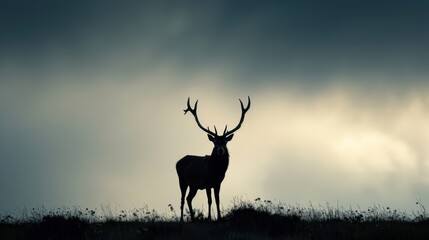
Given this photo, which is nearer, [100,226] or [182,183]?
[100,226]

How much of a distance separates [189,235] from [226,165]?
18.5ft

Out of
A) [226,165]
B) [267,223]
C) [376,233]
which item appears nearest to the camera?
[376,233]

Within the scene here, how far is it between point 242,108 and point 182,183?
11.1 feet

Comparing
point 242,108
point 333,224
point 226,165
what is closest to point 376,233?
point 333,224

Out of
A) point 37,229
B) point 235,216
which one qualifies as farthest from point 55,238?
point 235,216

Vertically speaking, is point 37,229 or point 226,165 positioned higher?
point 226,165

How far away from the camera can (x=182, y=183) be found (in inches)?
871

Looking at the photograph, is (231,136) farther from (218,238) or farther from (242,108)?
(218,238)

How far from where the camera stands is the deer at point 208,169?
20047mm

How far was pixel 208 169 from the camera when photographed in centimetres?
2017

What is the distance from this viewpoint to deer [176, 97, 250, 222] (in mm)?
20047

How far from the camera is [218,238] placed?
14.8 meters

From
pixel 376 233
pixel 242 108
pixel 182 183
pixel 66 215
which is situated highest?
pixel 242 108

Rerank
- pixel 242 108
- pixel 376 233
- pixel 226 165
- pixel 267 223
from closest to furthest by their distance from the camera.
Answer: pixel 376 233
pixel 267 223
pixel 226 165
pixel 242 108
